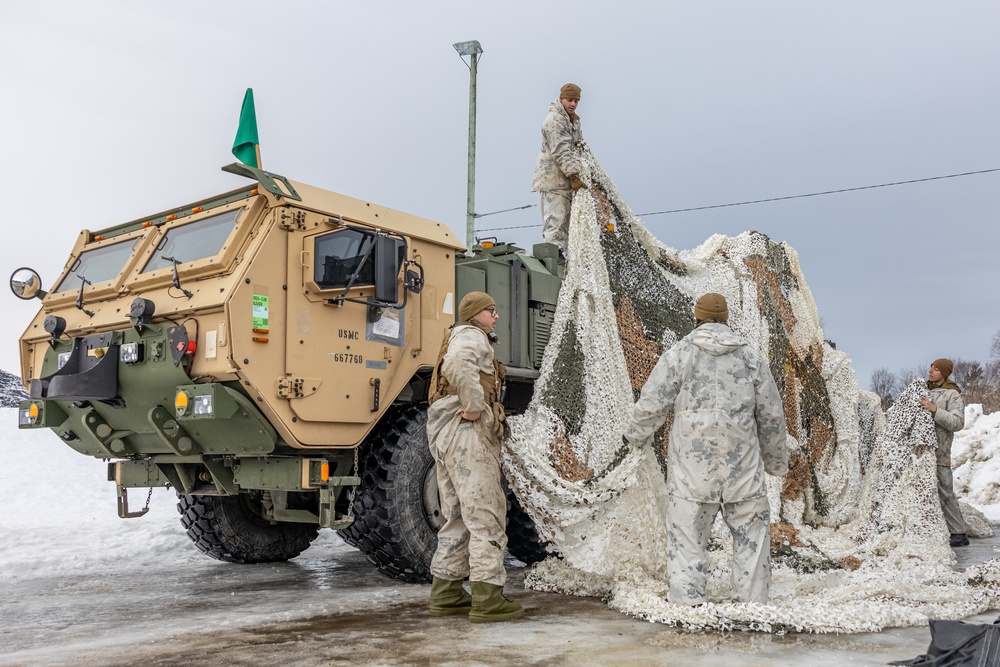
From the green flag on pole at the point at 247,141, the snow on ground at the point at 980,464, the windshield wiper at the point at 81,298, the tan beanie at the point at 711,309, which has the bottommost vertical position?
the snow on ground at the point at 980,464

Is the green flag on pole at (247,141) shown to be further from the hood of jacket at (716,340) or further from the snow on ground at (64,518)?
the snow on ground at (64,518)

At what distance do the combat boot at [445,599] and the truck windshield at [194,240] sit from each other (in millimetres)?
2457

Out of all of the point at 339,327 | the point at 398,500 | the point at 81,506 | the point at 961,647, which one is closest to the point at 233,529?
the point at 398,500

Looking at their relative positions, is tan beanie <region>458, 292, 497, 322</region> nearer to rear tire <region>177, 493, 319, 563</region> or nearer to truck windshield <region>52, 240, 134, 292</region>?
truck windshield <region>52, 240, 134, 292</region>

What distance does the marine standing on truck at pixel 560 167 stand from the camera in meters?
7.46

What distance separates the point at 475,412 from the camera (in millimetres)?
5238

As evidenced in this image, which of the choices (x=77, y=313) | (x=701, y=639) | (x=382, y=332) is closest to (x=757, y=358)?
(x=701, y=639)

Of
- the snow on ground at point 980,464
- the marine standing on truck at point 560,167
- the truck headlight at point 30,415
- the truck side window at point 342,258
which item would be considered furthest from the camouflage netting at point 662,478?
the snow on ground at point 980,464

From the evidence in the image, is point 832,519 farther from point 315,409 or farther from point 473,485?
point 315,409

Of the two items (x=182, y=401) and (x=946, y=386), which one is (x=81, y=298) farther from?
(x=946, y=386)

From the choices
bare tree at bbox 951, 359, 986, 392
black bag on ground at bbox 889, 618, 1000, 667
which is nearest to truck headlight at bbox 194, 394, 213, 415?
black bag on ground at bbox 889, 618, 1000, 667

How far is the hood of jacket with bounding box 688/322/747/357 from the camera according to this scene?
518 cm

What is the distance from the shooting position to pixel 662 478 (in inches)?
256

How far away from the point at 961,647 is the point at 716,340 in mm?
2014
